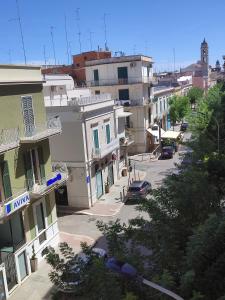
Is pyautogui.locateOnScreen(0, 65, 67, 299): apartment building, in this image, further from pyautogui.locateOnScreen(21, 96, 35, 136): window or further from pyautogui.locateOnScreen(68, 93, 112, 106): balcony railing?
pyautogui.locateOnScreen(68, 93, 112, 106): balcony railing

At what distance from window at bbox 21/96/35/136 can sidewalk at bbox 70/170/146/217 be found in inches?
367

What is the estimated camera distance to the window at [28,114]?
A: 1677 cm

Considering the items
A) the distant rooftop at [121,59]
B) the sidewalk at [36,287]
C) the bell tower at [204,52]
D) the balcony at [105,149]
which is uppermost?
the bell tower at [204,52]

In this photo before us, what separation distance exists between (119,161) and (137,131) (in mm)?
9374

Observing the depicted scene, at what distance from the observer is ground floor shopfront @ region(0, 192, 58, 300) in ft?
50.6

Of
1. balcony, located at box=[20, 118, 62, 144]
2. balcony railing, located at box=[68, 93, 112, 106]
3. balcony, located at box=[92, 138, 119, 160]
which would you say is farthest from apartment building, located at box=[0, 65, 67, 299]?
balcony, located at box=[92, 138, 119, 160]

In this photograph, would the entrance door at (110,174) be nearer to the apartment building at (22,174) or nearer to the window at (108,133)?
the window at (108,133)

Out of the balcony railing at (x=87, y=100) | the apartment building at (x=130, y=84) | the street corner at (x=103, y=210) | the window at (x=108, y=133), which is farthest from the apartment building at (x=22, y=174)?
the apartment building at (x=130, y=84)

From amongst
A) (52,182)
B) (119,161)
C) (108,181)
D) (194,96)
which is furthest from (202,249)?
(194,96)

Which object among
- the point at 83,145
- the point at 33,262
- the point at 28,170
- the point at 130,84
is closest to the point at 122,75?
the point at 130,84

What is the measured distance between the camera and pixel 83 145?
24562mm

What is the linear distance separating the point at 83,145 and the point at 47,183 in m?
7.18

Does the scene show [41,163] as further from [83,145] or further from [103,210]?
[103,210]

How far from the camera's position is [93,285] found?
20.4 feet
